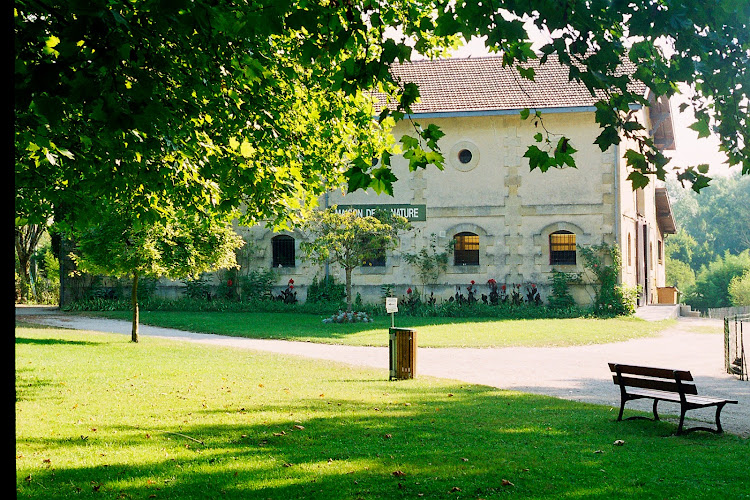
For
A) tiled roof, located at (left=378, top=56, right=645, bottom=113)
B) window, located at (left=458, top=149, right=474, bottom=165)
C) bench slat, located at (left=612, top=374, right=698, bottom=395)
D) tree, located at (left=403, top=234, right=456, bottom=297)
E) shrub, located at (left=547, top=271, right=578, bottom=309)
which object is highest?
tiled roof, located at (left=378, top=56, right=645, bottom=113)

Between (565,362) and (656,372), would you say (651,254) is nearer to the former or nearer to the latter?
(565,362)

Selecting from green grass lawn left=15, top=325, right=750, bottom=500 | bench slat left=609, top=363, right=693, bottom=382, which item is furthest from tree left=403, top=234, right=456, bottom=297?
bench slat left=609, top=363, right=693, bottom=382

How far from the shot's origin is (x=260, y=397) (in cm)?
1123

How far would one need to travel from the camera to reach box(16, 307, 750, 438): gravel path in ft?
40.1

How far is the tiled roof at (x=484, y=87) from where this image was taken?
29.6 meters

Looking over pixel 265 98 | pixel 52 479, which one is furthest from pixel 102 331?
pixel 52 479

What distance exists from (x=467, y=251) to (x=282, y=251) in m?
7.86

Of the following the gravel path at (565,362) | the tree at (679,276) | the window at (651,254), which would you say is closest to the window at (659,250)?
the window at (651,254)

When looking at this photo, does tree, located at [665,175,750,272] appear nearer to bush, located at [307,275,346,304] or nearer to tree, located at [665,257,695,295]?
tree, located at [665,257,695,295]

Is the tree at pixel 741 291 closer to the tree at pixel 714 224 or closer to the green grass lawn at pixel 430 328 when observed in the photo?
the green grass lawn at pixel 430 328

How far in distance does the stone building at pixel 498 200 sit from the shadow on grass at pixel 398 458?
1930 centimetres

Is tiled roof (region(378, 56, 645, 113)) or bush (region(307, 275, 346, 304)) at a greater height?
tiled roof (region(378, 56, 645, 113))

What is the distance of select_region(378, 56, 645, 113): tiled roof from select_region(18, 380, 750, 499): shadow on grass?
20.8m

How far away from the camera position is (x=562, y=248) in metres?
29.4
